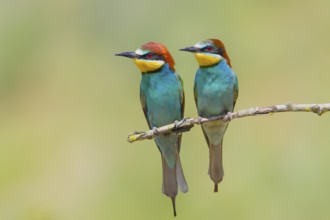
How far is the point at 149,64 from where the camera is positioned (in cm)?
439

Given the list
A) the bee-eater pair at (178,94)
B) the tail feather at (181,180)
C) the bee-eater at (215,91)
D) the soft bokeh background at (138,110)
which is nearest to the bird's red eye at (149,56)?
the bee-eater pair at (178,94)

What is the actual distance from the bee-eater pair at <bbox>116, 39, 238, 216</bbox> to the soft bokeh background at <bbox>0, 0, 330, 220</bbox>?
2358mm

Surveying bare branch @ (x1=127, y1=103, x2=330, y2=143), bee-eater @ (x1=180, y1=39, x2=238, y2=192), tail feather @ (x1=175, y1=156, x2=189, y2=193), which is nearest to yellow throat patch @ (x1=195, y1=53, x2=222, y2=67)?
bee-eater @ (x1=180, y1=39, x2=238, y2=192)

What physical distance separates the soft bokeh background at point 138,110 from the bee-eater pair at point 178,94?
2358mm

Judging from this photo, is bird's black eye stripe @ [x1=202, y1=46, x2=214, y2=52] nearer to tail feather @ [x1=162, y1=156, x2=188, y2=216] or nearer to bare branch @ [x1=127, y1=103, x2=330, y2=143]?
bare branch @ [x1=127, y1=103, x2=330, y2=143]

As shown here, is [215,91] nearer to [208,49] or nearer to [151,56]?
[208,49]

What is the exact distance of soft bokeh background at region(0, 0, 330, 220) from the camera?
25.1 ft

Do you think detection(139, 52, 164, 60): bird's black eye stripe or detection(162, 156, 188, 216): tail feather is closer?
detection(139, 52, 164, 60): bird's black eye stripe

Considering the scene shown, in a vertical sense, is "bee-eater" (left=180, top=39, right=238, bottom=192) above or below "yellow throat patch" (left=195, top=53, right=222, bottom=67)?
below

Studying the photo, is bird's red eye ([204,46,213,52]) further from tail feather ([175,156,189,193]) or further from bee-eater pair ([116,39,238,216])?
tail feather ([175,156,189,193])

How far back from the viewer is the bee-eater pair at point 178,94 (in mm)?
4336

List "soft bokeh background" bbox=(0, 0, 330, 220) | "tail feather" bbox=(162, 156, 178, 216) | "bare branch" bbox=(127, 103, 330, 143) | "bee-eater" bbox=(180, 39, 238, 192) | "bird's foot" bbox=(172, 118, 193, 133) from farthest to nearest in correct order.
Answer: "soft bokeh background" bbox=(0, 0, 330, 220) → "tail feather" bbox=(162, 156, 178, 216) → "bee-eater" bbox=(180, 39, 238, 192) → "bird's foot" bbox=(172, 118, 193, 133) → "bare branch" bbox=(127, 103, 330, 143)

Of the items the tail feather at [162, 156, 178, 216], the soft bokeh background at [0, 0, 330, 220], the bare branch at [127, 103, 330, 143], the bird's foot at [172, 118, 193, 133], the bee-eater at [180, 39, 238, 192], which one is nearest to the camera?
the bare branch at [127, 103, 330, 143]

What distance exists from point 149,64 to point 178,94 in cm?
20
